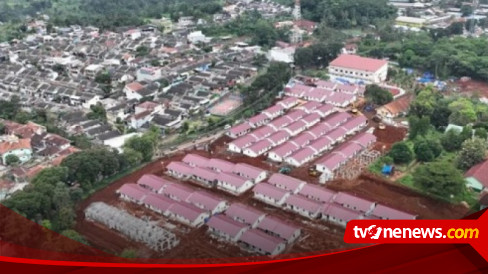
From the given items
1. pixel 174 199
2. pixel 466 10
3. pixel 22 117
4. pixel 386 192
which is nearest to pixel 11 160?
pixel 22 117

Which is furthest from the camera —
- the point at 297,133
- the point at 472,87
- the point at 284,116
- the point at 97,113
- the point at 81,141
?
the point at 472,87

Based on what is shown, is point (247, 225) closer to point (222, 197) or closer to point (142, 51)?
point (222, 197)

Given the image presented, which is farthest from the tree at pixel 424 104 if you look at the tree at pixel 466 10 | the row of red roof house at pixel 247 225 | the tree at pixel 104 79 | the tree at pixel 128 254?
the tree at pixel 466 10

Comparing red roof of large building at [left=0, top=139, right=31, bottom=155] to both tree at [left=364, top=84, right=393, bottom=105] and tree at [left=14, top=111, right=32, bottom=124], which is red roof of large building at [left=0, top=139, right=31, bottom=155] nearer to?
tree at [left=14, top=111, right=32, bottom=124]

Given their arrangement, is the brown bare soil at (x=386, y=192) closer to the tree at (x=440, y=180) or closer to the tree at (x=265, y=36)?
the tree at (x=440, y=180)

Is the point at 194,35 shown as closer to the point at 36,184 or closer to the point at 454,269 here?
the point at 36,184

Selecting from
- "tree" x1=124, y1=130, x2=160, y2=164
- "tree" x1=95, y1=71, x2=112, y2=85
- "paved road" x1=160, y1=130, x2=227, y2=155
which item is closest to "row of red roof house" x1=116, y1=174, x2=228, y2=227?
"tree" x1=124, y1=130, x2=160, y2=164
